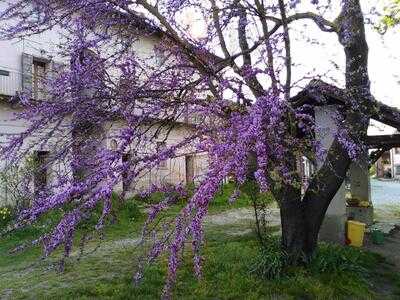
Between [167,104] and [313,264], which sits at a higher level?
[167,104]

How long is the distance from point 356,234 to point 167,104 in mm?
7043

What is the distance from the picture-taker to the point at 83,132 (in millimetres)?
7102

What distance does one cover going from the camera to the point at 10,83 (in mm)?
17422

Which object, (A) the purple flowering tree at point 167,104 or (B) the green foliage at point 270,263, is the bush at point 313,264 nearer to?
(B) the green foliage at point 270,263

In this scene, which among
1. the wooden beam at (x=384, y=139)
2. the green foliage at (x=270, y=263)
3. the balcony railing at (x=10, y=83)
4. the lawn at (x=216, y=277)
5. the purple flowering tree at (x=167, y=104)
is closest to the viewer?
the purple flowering tree at (x=167, y=104)

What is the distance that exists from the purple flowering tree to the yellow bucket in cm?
406

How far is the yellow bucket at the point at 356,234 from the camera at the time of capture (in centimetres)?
1219

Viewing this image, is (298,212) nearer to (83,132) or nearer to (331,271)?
(331,271)

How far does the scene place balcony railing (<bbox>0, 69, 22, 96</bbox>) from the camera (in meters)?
17.2

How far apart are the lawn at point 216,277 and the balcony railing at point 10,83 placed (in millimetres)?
7446

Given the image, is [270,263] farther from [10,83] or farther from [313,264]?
[10,83]

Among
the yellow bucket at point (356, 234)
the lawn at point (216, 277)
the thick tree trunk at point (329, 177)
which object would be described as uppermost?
the thick tree trunk at point (329, 177)

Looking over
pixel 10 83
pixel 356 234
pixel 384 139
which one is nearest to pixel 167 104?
pixel 356 234

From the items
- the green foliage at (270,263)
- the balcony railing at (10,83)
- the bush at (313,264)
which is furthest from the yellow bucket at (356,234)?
the balcony railing at (10,83)
